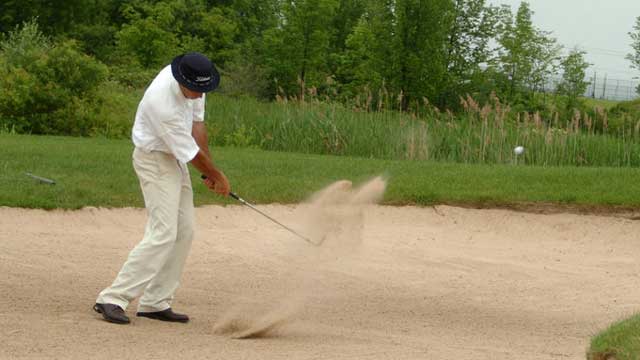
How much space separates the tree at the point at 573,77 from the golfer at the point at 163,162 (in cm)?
2790

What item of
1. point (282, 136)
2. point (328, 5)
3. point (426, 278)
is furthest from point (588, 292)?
point (328, 5)

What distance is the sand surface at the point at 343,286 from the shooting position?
29.4 feet

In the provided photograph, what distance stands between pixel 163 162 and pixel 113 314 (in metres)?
1.31

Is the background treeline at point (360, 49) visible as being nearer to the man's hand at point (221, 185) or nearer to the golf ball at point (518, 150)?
the golf ball at point (518, 150)

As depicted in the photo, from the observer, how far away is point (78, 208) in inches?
598

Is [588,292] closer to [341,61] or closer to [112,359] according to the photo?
[112,359]

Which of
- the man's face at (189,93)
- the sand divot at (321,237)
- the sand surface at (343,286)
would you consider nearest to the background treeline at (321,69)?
the sand surface at (343,286)

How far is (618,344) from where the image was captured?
811 centimetres

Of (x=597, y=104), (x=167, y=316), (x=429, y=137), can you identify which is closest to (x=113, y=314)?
(x=167, y=316)

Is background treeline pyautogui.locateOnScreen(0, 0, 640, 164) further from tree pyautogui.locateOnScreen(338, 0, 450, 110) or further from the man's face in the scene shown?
the man's face

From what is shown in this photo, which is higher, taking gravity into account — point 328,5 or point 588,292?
point 328,5

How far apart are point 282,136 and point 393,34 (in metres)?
8.35

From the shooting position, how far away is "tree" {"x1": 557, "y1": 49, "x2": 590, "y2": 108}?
37.3 m

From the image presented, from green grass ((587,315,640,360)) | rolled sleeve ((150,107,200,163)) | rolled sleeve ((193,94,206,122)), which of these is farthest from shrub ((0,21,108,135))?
green grass ((587,315,640,360))
